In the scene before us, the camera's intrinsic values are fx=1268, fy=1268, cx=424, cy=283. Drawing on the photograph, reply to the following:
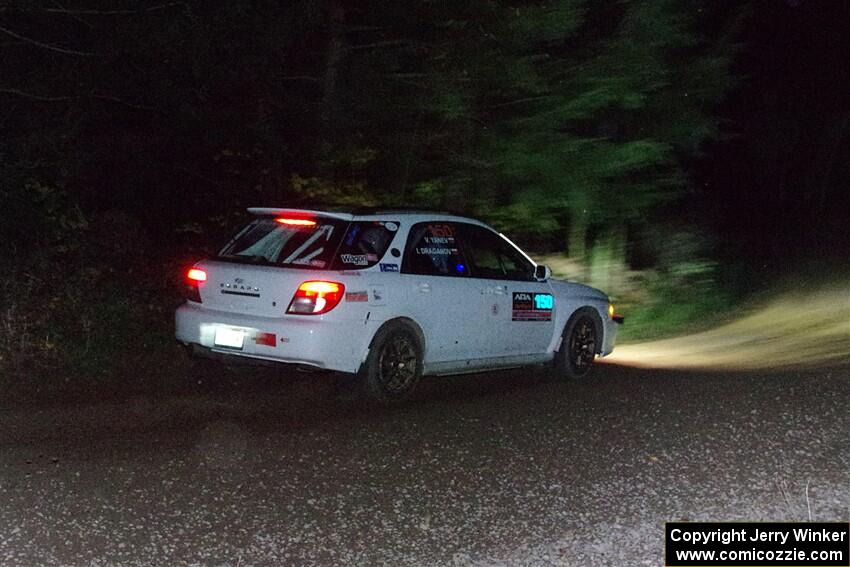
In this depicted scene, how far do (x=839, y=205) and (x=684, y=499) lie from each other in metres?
36.3

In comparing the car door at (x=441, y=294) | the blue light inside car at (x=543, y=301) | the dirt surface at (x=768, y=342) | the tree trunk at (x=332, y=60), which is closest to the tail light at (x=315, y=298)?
the car door at (x=441, y=294)

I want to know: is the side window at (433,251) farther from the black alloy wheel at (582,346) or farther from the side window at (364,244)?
the black alloy wheel at (582,346)

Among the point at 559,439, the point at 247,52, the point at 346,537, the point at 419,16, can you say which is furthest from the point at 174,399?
the point at 419,16

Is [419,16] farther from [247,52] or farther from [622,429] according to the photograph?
[622,429]

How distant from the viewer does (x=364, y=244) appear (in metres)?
10.1

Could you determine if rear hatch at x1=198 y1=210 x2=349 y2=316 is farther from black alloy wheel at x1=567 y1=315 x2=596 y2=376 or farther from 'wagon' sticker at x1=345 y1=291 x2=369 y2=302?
black alloy wheel at x1=567 y1=315 x2=596 y2=376

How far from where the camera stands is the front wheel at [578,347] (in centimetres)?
1201

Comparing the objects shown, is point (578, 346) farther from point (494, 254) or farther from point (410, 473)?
point (410, 473)

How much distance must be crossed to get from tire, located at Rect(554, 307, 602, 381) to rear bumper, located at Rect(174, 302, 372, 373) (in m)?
2.70

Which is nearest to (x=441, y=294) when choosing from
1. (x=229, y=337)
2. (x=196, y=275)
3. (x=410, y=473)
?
(x=229, y=337)

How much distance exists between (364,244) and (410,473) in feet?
9.07

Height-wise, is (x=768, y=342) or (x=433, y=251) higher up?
(x=768, y=342)

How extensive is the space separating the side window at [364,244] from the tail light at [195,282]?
1.20 m

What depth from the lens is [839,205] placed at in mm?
41281
